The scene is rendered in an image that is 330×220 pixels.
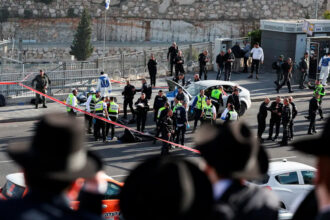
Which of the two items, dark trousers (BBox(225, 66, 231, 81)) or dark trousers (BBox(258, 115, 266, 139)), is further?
dark trousers (BBox(225, 66, 231, 81))

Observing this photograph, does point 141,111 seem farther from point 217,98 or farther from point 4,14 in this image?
point 4,14

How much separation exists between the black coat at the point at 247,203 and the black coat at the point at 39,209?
812 millimetres

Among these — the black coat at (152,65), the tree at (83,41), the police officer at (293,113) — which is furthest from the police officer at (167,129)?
the tree at (83,41)

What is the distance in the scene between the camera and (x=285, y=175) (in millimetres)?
11789

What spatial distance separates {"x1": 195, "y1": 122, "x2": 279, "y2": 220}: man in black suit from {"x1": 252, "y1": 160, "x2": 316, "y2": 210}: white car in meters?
7.96

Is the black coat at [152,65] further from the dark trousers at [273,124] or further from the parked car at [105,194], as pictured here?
the parked car at [105,194]

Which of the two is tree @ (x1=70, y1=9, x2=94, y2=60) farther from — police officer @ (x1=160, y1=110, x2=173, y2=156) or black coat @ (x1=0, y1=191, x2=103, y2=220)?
black coat @ (x1=0, y1=191, x2=103, y2=220)

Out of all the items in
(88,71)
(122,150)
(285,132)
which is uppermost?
(88,71)

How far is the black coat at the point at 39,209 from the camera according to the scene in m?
3.00

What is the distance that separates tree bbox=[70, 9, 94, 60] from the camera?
43406 mm

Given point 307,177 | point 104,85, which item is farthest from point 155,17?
point 307,177

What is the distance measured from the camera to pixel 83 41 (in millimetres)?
43531

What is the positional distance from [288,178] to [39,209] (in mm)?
9297

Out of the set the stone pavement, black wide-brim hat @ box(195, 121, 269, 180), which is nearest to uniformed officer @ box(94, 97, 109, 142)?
the stone pavement
